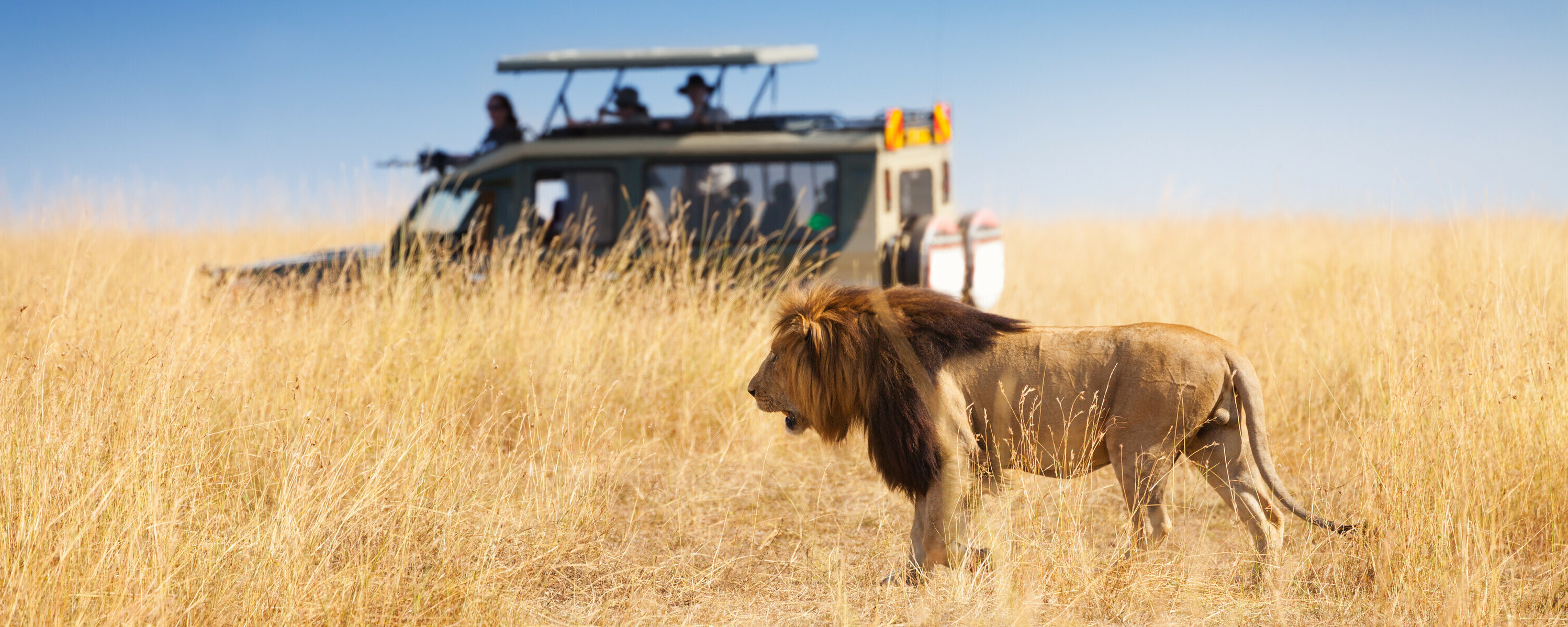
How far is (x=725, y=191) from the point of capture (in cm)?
734

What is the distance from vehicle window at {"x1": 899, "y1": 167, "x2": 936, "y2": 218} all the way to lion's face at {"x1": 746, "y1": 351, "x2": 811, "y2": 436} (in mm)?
3984

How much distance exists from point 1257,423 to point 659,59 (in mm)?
5223

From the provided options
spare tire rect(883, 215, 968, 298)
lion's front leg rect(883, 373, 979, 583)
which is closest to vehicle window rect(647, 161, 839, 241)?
spare tire rect(883, 215, 968, 298)

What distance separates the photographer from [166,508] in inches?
132

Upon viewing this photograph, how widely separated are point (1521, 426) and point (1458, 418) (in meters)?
0.26

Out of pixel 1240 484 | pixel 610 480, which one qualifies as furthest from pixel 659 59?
pixel 1240 484

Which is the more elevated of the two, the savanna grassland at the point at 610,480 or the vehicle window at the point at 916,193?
the vehicle window at the point at 916,193

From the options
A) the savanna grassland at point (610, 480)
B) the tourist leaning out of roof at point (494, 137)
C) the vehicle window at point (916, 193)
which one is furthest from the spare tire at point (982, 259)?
the tourist leaning out of roof at point (494, 137)

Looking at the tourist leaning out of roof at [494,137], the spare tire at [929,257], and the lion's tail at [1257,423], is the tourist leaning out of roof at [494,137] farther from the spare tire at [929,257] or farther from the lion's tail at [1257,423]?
the lion's tail at [1257,423]

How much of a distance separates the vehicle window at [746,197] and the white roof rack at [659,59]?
0.71 meters

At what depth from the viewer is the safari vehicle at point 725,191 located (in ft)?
23.1

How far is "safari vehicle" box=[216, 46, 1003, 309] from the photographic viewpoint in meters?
7.05

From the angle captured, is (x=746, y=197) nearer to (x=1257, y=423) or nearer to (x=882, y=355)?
(x=882, y=355)

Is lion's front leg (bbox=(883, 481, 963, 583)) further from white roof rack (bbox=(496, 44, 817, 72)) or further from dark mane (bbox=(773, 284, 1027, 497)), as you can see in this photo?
white roof rack (bbox=(496, 44, 817, 72))
